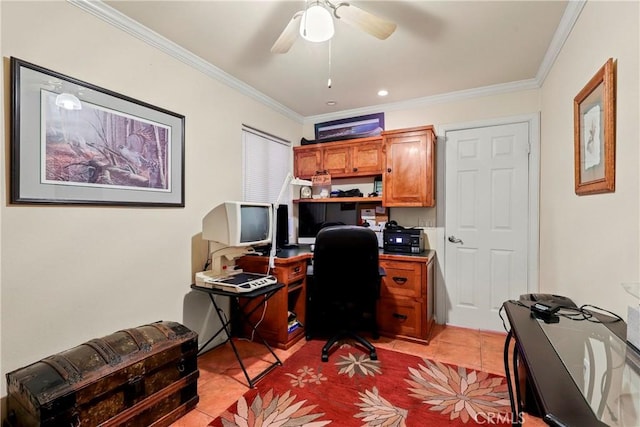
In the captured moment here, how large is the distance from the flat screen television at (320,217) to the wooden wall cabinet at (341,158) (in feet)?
1.29

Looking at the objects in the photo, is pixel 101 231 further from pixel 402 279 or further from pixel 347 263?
pixel 402 279

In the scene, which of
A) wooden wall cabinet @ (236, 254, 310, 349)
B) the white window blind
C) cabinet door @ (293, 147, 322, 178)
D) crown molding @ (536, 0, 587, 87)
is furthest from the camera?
cabinet door @ (293, 147, 322, 178)

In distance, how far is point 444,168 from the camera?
3.33 metres

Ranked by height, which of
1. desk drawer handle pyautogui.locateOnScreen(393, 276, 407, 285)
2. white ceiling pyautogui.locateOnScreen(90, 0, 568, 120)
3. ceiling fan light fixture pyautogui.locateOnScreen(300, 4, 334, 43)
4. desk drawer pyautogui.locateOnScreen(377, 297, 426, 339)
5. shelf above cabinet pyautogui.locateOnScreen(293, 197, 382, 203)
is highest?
white ceiling pyautogui.locateOnScreen(90, 0, 568, 120)

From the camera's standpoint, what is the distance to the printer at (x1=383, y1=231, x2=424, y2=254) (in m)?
3.00

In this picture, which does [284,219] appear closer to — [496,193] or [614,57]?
[496,193]

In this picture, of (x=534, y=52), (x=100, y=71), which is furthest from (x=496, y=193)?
(x=100, y=71)

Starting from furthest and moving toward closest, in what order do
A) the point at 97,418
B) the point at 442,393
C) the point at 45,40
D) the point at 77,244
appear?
the point at 442,393 → the point at 77,244 → the point at 45,40 → the point at 97,418

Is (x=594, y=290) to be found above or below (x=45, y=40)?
below

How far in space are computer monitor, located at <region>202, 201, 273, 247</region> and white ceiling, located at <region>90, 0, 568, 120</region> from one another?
128cm

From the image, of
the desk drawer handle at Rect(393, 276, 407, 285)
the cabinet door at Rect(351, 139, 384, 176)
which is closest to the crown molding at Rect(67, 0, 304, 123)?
the cabinet door at Rect(351, 139, 384, 176)

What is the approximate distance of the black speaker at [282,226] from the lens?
3.34 metres

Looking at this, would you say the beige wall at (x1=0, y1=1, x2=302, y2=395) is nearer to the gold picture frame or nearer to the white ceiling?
the white ceiling

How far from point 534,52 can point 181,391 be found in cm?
365
